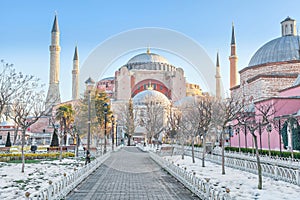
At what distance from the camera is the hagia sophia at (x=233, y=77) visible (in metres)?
27.7

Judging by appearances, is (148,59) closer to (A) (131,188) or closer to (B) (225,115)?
(B) (225,115)

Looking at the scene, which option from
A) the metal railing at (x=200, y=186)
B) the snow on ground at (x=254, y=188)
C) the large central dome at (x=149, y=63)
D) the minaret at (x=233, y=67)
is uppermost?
the large central dome at (x=149, y=63)

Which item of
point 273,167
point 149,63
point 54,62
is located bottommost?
point 273,167

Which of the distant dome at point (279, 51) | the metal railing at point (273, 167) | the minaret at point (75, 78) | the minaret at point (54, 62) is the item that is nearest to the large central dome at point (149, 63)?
the minaret at point (75, 78)

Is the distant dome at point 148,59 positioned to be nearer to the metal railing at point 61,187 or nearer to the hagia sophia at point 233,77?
the hagia sophia at point 233,77

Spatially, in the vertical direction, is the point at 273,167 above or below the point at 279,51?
below

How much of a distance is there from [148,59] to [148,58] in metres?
0.52

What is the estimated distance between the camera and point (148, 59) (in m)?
72.2

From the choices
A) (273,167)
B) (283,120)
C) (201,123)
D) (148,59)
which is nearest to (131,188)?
(273,167)

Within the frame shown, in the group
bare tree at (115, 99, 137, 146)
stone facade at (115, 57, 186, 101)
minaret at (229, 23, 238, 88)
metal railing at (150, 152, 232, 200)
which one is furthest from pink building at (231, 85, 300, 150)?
stone facade at (115, 57, 186, 101)

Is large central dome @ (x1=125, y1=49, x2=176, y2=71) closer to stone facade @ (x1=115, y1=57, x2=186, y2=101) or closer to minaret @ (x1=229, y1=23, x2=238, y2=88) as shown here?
stone facade @ (x1=115, y1=57, x2=186, y2=101)

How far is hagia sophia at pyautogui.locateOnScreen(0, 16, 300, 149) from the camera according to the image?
27.7m

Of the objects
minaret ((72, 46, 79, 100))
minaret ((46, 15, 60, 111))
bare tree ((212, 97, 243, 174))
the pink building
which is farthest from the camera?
minaret ((72, 46, 79, 100))

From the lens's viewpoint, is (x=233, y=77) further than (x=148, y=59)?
No
